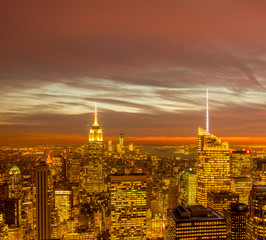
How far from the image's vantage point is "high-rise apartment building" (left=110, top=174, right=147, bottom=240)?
4006 cm

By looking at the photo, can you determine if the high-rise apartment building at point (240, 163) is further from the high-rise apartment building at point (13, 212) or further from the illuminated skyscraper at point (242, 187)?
the high-rise apartment building at point (13, 212)

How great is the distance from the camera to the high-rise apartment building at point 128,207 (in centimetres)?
4006

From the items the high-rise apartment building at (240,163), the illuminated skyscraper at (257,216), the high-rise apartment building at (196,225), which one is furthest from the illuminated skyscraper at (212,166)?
the illuminated skyscraper at (257,216)

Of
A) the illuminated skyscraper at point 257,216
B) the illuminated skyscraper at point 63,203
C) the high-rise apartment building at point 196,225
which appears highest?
the illuminated skyscraper at point 257,216

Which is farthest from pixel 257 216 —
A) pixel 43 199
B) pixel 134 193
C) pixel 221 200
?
pixel 43 199

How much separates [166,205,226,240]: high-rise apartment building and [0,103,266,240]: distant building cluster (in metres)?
0.09

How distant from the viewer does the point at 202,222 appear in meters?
27.9

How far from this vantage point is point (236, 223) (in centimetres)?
3391

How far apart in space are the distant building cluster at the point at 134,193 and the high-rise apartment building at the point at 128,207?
0.41 ft

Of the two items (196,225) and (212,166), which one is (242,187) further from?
(196,225)

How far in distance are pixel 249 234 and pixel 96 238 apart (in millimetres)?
22967

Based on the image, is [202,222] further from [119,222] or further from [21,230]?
[21,230]

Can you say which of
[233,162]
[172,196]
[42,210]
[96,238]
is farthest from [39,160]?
[233,162]

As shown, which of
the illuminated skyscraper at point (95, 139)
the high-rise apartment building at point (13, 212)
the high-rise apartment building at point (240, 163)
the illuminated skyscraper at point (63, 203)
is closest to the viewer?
the high-rise apartment building at point (13, 212)
